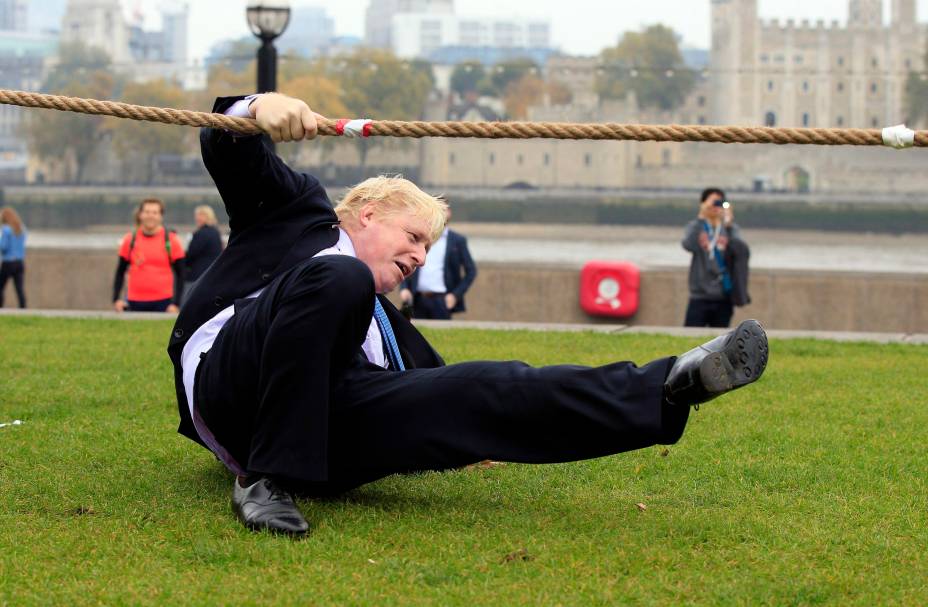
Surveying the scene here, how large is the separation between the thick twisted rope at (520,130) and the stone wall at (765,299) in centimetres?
982

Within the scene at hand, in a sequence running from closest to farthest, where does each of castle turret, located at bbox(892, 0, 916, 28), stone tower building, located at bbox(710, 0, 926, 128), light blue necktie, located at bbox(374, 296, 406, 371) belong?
light blue necktie, located at bbox(374, 296, 406, 371) < stone tower building, located at bbox(710, 0, 926, 128) < castle turret, located at bbox(892, 0, 916, 28)

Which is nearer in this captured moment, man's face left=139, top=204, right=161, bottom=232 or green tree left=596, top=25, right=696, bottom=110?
man's face left=139, top=204, right=161, bottom=232

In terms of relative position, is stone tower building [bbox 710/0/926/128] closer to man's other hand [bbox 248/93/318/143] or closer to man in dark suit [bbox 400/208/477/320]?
man in dark suit [bbox 400/208/477/320]

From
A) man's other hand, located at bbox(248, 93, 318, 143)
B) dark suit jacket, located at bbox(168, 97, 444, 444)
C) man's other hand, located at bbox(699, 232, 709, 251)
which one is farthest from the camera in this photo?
man's other hand, located at bbox(699, 232, 709, 251)

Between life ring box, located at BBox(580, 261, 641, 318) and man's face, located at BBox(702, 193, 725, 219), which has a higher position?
man's face, located at BBox(702, 193, 725, 219)

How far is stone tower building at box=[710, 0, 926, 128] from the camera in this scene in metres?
94.1

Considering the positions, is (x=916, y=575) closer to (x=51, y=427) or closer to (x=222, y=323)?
(x=222, y=323)

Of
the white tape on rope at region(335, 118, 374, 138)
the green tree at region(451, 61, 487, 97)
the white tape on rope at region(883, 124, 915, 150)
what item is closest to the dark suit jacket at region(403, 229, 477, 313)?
the white tape on rope at region(335, 118, 374, 138)

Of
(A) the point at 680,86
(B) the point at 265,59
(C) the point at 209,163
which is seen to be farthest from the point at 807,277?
(A) the point at 680,86

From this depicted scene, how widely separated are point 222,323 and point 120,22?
466 feet

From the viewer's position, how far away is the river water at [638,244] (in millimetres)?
59562

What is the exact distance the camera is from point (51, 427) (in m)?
5.06

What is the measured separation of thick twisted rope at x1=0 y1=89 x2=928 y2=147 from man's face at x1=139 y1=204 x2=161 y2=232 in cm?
633

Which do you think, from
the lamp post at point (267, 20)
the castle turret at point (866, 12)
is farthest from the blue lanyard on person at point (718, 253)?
the castle turret at point (866, 12)
